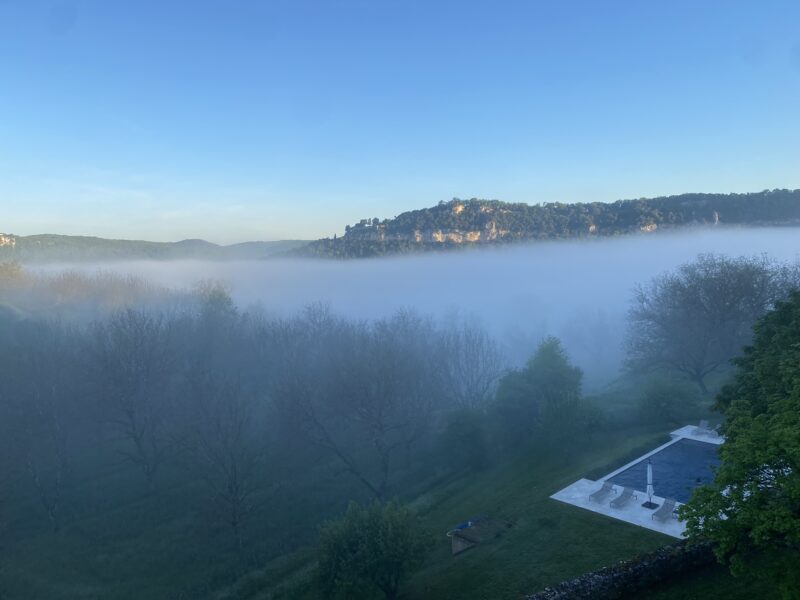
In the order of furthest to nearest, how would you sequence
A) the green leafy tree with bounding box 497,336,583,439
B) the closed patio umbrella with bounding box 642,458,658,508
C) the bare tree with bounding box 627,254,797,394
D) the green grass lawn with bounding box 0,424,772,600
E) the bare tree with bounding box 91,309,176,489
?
the bare tree with bounding box 627,254,797,394
the bare tree with bounding box 91,309,176,489
the green leafy tree with bounding box 497,336,583,439
the closed patio umbrella with bounding box 642,458,658,508
the green grass lawn with bounding box 0,424,772,600

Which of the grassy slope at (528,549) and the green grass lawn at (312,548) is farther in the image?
the green grass lawn at (312,548)

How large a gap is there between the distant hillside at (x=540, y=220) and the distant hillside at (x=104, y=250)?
103 ft

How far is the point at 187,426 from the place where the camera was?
1548 inches

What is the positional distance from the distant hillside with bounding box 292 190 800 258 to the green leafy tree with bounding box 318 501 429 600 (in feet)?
367

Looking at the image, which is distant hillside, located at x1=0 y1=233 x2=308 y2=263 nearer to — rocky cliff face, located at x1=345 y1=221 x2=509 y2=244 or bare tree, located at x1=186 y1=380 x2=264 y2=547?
rocky cliff face, located at x1=345 y1=221 x2=509 y2=244

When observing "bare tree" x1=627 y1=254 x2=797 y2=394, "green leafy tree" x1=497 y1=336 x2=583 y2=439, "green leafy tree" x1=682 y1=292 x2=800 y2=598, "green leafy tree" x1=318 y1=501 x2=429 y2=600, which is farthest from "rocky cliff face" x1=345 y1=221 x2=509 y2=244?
"green leafy tree" x1=682 y1=292 x2=800 y2=598

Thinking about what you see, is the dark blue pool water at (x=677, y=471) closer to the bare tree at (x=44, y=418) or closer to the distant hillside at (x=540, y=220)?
the bare tree at (x=44, y=418)

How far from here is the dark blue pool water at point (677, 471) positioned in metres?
24.1

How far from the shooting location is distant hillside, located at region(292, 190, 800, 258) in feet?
395

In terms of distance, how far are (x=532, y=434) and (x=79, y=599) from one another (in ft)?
87.7

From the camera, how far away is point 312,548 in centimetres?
2858

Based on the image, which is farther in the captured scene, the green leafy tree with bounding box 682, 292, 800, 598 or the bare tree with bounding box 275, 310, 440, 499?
the bare tree with bounding box 275, 310, 440, 499

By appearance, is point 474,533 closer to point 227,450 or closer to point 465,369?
point 227,450

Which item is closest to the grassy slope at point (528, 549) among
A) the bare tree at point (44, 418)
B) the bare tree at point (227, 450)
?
the bare tree at point (227, 450)
